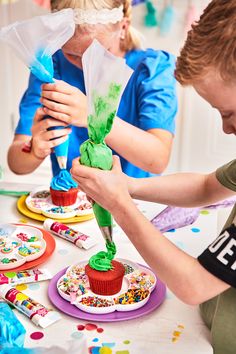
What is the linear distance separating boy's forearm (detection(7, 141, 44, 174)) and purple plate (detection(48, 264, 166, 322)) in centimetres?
57

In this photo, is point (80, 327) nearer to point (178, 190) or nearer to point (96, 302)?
point (96, 302)

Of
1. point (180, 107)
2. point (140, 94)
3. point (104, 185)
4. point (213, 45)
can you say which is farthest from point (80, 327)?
point (180, 107)

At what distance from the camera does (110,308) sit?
0.87 m

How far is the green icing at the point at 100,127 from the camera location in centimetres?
85

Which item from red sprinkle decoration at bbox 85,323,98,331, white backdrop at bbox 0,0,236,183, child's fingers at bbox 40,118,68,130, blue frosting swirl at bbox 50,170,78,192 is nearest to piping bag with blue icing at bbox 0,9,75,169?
child's fingers at bbox 40,118,68,130

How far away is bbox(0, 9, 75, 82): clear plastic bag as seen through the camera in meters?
1.06

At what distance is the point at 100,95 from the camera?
2.79ft

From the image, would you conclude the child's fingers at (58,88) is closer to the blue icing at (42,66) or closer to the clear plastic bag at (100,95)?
the blue icing at (42,66)

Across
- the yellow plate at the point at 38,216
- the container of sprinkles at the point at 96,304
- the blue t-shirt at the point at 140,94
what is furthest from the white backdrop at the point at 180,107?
the container of sprinkles at the point at 96,304

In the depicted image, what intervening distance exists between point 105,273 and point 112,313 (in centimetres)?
7

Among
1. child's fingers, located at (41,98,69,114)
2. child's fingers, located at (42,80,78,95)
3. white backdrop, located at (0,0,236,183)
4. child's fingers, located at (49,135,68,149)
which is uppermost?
child's fingers, located at (42,80,78,95)

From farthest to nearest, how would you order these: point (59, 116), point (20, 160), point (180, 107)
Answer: point (180, 107)
point (20, 160)
point (59, 116)

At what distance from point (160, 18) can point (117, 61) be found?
173 cm

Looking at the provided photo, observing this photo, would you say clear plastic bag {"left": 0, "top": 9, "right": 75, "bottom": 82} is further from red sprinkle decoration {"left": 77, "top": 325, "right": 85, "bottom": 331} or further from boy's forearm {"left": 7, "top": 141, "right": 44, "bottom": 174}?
red sprinkle decoration {"left": 77, "top": 325, "right": 85, "bottom": 331}
